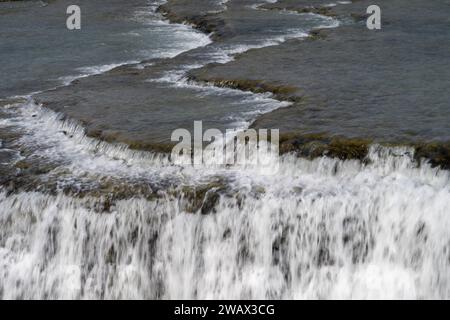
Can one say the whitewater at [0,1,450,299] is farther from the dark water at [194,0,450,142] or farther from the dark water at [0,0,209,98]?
the dark water at [0,0,209,98]

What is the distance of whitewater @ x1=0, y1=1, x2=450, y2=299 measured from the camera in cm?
973

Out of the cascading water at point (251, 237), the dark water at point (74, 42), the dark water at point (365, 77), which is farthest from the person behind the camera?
the dark water at point (74, 42)

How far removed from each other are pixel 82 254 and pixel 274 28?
43.1ft

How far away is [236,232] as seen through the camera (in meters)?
10.1

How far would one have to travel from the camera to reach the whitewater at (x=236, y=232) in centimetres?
973

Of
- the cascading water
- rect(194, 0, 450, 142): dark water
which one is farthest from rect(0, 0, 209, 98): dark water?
the cascading water

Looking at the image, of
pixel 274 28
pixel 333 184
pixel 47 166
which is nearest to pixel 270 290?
pixel 333 184

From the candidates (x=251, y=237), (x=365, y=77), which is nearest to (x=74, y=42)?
(x=365, y=77)

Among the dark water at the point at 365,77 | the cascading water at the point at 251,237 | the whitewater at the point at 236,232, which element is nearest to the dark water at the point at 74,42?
the dark water at the point at 365,77

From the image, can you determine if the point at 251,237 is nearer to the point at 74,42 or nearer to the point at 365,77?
the point at 365,77

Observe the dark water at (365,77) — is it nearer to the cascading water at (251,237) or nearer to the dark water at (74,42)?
the cascading water at (251,237)

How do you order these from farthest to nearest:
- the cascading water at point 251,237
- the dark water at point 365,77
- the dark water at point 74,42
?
1. the dark water at point 74,42
2. the dark water at point 365,77
3. the cascading water at point 251,237

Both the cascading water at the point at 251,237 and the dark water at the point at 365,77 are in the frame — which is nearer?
the cascading water at the point at 251,237
